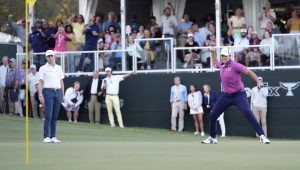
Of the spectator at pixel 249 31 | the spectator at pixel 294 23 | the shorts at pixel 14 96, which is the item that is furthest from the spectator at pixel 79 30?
the spectator at pixel 294 23

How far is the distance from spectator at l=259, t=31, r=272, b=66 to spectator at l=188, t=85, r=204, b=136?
240 cm

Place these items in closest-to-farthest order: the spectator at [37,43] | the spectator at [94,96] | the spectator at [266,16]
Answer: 1. the spectator at [266,16]
2. the spectator at [94,96]
3. the spectator at [37,43]

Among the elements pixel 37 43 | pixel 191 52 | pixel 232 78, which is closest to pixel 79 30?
pixel 37 43

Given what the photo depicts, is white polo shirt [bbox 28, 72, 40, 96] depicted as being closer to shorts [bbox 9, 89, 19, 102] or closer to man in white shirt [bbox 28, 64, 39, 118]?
man in white shirt [bbox 28, 64, 39, 118]

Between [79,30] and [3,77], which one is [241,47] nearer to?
[79,30]

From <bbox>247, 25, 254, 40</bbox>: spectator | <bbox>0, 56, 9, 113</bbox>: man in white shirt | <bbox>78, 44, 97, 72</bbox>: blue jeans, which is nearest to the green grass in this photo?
<bbox>78, 44, 97, 72</bbox>: blue jeans

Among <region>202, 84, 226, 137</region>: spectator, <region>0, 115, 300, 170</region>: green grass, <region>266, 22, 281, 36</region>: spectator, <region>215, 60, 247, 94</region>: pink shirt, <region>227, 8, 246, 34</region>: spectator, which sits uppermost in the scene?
<region>227, 8, 246, 34</region>: spectator

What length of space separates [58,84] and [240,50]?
9728 millimetres

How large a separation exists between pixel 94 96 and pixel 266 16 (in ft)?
21.1

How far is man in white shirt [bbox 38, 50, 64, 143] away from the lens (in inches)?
786

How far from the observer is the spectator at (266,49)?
1104 inches

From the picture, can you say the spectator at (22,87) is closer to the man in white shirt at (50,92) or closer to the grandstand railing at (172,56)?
the grandstand railing at (172,56)

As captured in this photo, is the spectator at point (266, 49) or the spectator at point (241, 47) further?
the spectator at point (241, 47)

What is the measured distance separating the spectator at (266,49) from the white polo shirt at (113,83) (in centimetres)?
477
